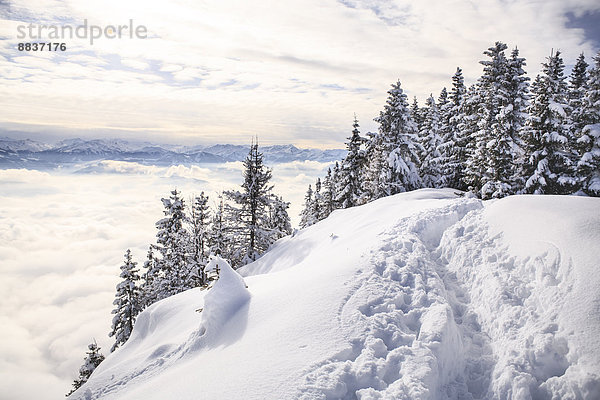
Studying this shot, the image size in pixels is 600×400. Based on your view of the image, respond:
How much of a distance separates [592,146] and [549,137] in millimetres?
2312

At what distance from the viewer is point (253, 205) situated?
2367 cm

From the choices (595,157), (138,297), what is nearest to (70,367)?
(138,297)

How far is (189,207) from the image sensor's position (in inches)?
1225

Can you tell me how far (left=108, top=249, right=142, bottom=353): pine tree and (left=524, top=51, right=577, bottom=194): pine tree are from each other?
32.5m

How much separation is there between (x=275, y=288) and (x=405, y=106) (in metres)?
22.1

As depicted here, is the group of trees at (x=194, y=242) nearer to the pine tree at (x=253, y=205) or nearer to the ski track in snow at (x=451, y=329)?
the pine tree at (x=253, y=205)

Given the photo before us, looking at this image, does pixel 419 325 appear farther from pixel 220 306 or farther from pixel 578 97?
pixel 578 97

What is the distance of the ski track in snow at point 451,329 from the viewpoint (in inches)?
185

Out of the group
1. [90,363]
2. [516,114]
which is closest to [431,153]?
[516,114]

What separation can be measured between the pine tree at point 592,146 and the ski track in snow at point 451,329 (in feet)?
48.7

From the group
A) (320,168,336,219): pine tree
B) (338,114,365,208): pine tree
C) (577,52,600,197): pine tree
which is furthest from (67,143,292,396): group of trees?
(577,52,600,197): pine tree

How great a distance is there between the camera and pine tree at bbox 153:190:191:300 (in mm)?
26234

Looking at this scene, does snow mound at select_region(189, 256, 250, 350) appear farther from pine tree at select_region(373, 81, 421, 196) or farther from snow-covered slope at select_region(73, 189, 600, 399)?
pine tree at select_region(373, 81, 421, 196)

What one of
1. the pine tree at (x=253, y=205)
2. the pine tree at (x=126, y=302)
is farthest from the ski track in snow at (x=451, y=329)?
the pine tree at (x=126, y=302)
